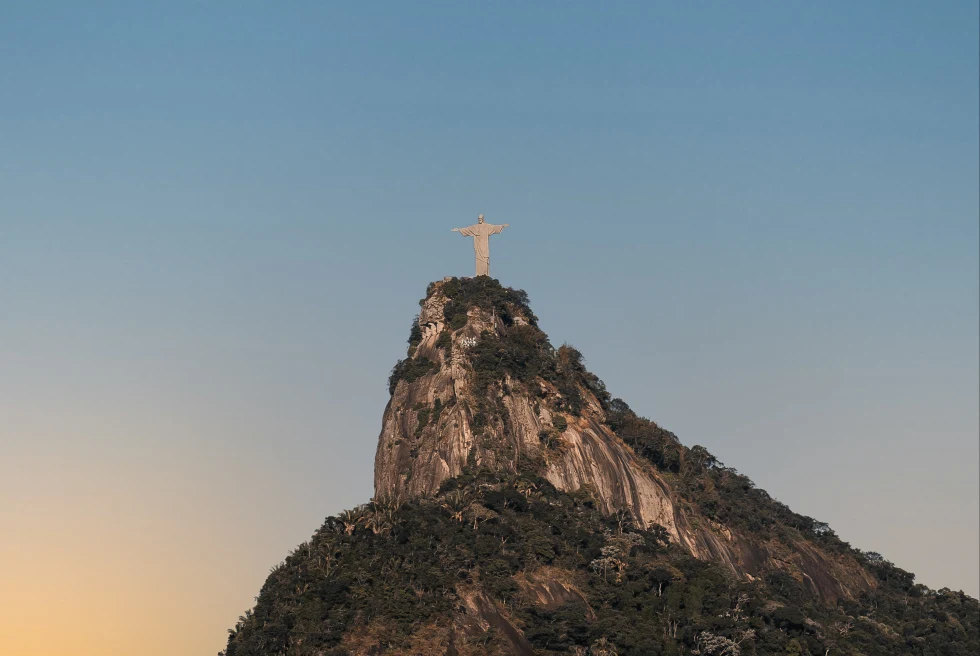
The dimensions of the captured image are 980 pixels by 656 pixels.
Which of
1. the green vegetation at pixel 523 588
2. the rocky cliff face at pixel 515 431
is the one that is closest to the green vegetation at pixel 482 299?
the rocky cliff face at pixel 515 431

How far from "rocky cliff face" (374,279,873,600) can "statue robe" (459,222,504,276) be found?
6.14 feet

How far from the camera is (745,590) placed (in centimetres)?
11356

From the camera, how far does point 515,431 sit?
12538 cm

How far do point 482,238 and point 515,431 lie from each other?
19.1 metres

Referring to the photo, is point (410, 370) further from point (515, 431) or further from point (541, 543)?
point (541, 543)

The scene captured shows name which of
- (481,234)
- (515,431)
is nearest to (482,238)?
(481,234)

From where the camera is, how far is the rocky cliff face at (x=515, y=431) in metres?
124

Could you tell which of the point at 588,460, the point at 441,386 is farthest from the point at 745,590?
the point at 441,386

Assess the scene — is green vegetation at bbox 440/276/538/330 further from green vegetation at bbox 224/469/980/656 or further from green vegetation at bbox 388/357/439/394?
green vegetation at bbox 224/469/980/656

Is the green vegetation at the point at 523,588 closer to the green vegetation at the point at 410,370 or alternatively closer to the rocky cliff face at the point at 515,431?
the rocky cliff face at the point at 515,431

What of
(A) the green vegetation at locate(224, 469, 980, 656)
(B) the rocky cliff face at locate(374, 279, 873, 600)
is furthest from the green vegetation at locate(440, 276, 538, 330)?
(A) the green vegetation at locate(224, 469, 980, 656)

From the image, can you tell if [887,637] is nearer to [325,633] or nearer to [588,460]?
[588,460]

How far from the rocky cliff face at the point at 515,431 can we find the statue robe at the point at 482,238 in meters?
1.87

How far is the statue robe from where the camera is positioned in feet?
443
